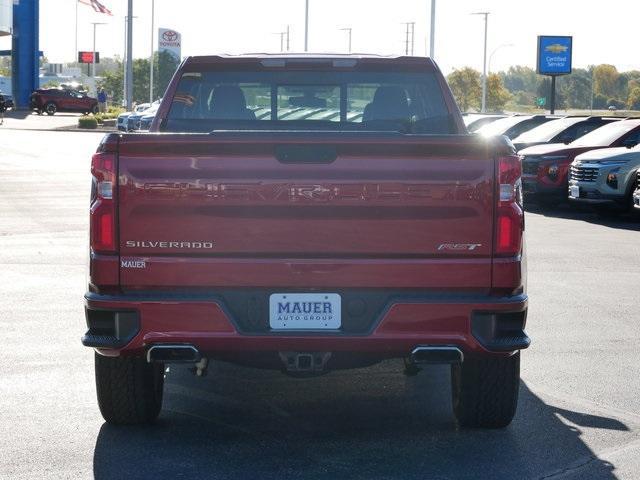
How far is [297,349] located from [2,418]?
6.04 feet

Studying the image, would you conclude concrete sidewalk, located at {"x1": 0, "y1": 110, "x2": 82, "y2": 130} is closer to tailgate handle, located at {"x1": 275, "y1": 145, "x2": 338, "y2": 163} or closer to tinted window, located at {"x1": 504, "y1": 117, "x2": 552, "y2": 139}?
tinted window, located at {"x1": 504, "y1": 117, "x2": 552, "y2": 139}

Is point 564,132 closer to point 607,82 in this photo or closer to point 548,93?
point 548,93

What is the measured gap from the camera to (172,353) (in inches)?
219

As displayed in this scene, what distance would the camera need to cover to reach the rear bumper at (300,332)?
552 cm

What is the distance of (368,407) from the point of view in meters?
6.83

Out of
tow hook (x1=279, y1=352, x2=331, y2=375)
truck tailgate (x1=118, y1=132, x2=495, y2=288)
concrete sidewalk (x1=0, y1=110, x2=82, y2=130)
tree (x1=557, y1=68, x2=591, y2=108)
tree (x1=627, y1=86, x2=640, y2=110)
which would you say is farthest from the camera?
tree (x1=557, y1=68, x2=591, y2=108)

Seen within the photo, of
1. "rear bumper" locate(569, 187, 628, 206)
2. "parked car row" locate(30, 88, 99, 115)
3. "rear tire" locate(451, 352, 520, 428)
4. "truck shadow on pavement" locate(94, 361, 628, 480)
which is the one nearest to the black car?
"rear bumper" locate(569, 187, 628, 206)

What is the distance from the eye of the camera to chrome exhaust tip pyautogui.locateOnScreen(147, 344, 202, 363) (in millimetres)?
5551

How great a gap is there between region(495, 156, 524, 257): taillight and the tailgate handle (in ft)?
2.48

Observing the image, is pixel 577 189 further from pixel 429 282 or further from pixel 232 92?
pixel 429 282

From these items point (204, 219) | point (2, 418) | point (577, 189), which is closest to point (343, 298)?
point (204, 219)

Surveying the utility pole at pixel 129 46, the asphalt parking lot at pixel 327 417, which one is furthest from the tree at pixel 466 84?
the asphalt parking lot at pixel 327 417

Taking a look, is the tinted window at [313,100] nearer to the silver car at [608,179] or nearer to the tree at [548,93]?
the silver car at [608,179]

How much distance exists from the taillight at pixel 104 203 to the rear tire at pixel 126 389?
0.77 meters
